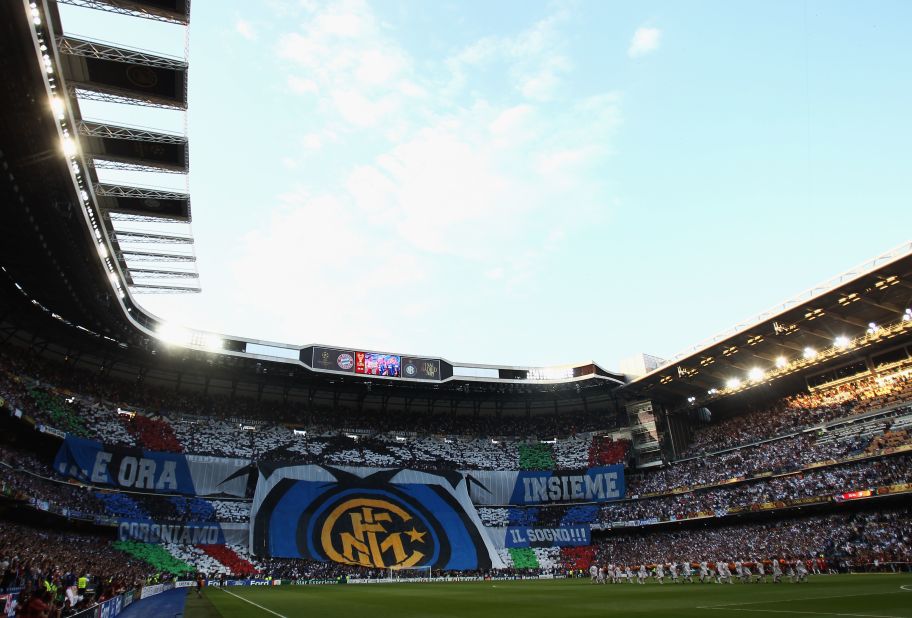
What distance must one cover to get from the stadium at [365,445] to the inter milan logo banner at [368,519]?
0.24 meters

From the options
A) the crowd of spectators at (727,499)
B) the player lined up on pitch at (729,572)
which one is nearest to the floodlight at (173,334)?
the crowd of spectators at (727,499)

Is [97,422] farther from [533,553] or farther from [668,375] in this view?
[668,375]

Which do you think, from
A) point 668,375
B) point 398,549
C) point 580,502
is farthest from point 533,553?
point 668,375

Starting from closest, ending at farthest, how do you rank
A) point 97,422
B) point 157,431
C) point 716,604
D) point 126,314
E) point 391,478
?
1. point 716,604
2. point 126,314
3. point 97,422
4. point 157,431
5. point 391,478

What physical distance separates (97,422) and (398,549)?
30.9m

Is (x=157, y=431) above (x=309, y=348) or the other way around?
the other way around

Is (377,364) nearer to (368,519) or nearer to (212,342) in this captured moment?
(368,519)

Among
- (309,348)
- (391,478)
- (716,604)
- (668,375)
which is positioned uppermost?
(309,348)

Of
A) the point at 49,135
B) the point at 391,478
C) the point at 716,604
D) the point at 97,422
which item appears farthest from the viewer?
the point at 391,478

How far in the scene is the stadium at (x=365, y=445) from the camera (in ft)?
85.5

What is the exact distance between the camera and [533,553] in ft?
190

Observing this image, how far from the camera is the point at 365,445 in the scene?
64688mm

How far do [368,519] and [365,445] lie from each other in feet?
37.5

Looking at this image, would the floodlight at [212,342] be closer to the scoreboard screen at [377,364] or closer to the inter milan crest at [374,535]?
the scoreboard screen at [377,364]
